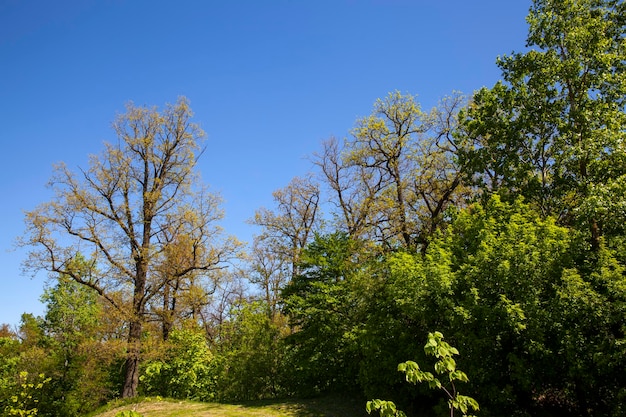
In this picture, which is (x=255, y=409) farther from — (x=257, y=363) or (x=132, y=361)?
(x=132, y=361)

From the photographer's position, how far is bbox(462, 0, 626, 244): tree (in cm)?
1262

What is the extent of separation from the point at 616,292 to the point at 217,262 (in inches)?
578

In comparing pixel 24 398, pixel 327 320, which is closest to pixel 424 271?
pixel 327 320

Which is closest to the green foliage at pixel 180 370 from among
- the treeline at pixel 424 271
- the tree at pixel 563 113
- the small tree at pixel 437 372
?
the treeline at pixel 424 271

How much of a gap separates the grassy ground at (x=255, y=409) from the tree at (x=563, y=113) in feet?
30.2

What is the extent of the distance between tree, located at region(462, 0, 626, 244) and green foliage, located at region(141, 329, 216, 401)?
49.3ft

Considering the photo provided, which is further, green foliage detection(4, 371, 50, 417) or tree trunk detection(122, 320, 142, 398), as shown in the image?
tree trunk detection(122, 320, 142, 398)

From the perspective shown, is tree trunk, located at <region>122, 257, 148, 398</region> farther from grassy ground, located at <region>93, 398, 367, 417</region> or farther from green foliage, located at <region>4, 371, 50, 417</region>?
green foliage, located at <region>4, 371, 50, 417</region>

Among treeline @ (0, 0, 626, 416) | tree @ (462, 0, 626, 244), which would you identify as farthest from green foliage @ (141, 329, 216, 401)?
tree @ (462, 0, 626, 244)

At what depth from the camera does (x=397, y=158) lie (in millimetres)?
20859

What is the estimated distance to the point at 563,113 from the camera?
561 inches

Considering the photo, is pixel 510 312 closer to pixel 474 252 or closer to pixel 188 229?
pixel 474 252

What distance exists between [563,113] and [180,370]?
18902 millimetres

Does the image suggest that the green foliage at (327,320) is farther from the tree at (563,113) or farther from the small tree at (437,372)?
the small tree at (437,372)
